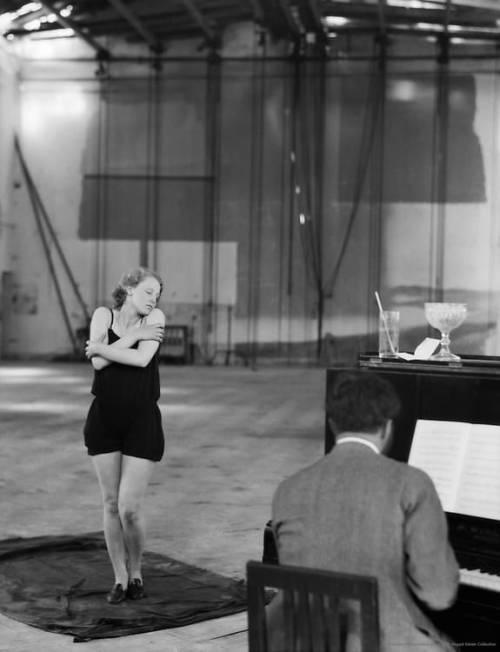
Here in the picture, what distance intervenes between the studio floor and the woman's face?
156 centimetres

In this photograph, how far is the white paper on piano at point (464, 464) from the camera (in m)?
3.18

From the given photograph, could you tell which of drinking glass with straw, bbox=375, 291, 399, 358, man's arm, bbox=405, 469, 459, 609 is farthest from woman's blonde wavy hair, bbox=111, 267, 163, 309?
man's arm, bbox=405, 469, 459, 609

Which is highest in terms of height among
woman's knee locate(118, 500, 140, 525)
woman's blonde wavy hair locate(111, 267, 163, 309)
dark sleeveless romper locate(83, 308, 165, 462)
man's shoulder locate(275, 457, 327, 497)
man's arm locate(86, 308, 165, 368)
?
woman's blonde wavy hair locate(111, 267, 163, 309)

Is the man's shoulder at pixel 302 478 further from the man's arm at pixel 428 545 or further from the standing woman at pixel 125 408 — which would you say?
the standing woman at pixel 125 408

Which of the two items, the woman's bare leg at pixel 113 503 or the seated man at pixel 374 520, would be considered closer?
the seated man at pixel 374 520

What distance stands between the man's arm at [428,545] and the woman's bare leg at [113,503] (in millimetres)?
2714

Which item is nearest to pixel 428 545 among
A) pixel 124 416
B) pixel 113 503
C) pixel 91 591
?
pixel 124 416

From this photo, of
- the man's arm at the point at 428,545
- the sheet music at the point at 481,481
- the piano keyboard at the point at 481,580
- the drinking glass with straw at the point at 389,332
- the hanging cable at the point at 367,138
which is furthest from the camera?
the hanging cable at the point at 367,138

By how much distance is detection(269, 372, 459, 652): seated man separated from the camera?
97.5 inches

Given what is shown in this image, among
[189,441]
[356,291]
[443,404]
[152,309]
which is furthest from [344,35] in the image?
[443,404]

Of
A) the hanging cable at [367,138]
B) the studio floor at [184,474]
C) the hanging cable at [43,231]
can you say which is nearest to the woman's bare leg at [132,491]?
the studio floor at [184,474]

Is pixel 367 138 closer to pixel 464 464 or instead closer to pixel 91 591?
pixel 91 591

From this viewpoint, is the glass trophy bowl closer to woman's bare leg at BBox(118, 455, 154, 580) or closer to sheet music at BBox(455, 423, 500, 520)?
sheet music at BBox(455, 423, 500, 520)

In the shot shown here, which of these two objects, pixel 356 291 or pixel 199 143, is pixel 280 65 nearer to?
pixel 199 143
